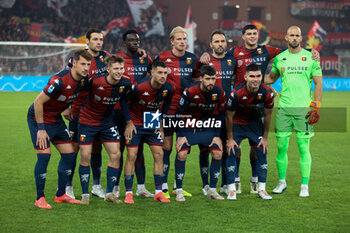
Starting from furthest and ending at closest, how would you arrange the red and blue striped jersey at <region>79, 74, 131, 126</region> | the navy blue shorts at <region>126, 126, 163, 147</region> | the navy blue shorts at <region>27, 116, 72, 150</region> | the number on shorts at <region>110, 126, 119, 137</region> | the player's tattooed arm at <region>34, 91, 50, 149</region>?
the navy blue shorts at <region>126, 126, 163, 147</region> < the number on shorts at <region>110, 126, 119, 137</region> < the red and blue striped jersey at <region>79, 74, 131, 126</region> < the navy blue shorts at <region>27, 116, 72, 150</region> < the player's tattooed arm at <region>34, 91, 50, 149</region>

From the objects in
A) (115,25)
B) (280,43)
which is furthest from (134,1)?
(280,43)

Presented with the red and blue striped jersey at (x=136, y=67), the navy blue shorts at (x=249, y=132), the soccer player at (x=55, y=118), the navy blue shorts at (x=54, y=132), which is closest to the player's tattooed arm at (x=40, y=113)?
the soccer player at (x=55, y=118)

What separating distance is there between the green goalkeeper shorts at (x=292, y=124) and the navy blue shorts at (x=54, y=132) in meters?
2.80

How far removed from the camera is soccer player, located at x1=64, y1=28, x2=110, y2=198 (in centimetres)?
694

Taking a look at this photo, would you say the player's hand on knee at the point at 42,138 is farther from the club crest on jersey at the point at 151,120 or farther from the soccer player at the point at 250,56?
the soccer player at the point at 250,56

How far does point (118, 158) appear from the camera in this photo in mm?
6672

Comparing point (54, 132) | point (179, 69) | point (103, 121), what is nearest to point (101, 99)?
point (103, 121)

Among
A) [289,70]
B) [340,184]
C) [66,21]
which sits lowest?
[340,184]

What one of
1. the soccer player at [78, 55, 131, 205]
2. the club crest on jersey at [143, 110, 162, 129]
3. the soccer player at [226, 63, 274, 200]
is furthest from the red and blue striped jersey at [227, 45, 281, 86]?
the soccer player at [78, 55, 131, 205]

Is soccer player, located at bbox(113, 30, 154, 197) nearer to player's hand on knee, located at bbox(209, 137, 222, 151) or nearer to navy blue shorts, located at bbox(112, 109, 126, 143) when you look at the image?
navy blue shorts, located at bbox(112, 109, 126, 143)

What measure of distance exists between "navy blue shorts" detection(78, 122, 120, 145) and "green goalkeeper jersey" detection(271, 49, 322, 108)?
7.62 ft

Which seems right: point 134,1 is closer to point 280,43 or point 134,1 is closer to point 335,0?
point 280,43

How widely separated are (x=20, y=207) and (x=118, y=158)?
1.31m

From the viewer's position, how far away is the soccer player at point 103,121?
Answer: 6500 millimetres
